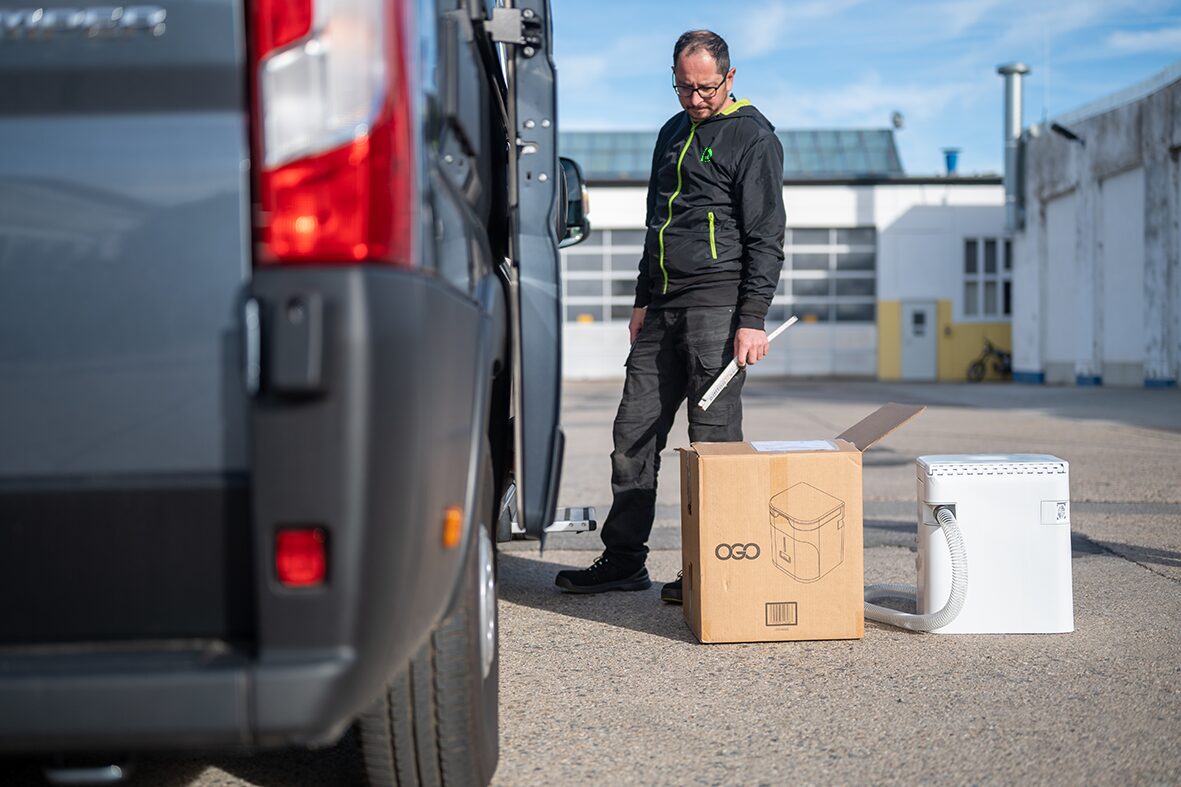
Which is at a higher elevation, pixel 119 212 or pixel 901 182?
pixel 901 182

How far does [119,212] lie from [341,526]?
542mm

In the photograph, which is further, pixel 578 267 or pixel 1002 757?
pixel 578 267

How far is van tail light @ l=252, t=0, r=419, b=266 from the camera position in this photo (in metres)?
1.69

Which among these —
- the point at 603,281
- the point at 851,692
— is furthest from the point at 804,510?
the point at 603,281

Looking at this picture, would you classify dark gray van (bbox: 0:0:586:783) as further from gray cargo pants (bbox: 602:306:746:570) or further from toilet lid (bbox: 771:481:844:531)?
gray cargo pants (bbox: 602:306:746:570)

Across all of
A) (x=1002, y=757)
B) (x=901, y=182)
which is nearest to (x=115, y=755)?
(x=1002, y=757)

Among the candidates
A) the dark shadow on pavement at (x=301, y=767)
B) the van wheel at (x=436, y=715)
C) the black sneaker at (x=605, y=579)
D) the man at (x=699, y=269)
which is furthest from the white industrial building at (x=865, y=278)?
the van wheel at (x=436, y=715)

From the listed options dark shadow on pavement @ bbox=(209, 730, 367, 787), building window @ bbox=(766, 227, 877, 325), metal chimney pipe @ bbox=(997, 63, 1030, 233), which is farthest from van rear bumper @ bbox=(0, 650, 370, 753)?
building window @ bbox=(766, 227, 877, 325)

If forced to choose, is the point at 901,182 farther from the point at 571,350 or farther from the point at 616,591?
the point at 616,591

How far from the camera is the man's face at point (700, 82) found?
430cm

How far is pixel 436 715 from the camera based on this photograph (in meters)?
2.30

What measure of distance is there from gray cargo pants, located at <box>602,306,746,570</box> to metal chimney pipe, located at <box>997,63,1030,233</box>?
28.0 meters

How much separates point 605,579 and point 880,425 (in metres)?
1.31

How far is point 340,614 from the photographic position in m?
1.68
